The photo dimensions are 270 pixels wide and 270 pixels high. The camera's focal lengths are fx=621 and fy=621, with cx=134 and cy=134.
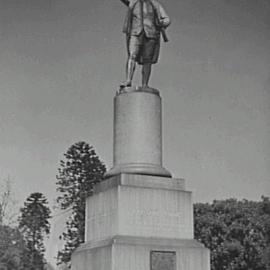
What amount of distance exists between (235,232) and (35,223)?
2431cm

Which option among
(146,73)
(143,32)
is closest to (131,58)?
(146,73)

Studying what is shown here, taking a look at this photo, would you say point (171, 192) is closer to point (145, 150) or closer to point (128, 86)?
point (145, 150)

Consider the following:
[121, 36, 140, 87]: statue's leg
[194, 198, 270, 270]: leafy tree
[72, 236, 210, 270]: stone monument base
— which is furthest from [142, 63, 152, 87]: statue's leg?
[194, 198, 270, 270]: leafy tree

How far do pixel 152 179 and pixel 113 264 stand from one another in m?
2.61

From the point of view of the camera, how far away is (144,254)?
14.9 m

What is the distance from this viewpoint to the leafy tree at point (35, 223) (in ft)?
201

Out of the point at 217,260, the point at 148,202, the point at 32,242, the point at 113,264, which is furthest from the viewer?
the point at 32,242

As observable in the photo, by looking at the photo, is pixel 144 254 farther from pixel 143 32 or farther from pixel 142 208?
pixel 143 32

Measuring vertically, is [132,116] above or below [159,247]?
above

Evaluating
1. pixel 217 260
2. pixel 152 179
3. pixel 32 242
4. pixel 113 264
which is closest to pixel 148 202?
pixel 152 179

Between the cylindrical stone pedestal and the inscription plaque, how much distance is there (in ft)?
7.43

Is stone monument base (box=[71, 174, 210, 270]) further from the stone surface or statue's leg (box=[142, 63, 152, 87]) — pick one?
statue's leg (box=[142, 63, 152, 87])

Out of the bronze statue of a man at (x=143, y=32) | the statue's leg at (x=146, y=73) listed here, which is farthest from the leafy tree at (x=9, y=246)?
the bronze statue of a man at (x=143, y=32)

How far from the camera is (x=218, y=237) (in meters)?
45.1
